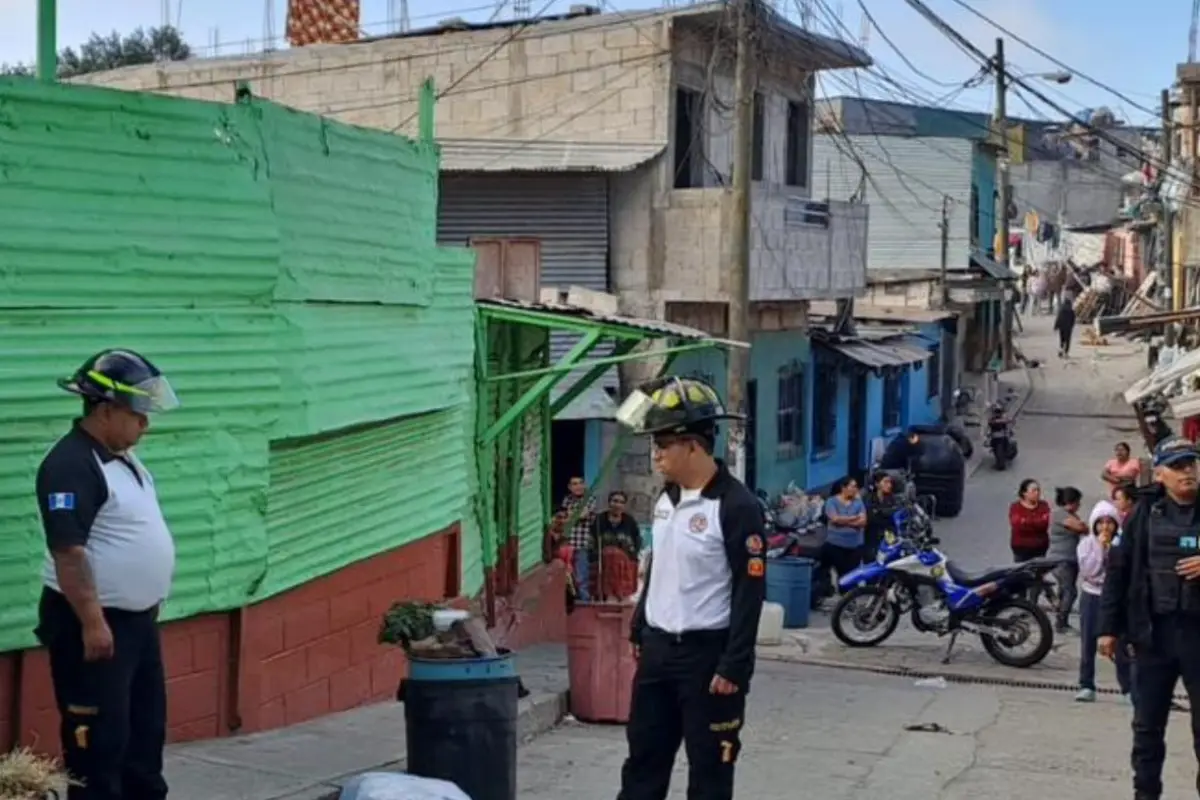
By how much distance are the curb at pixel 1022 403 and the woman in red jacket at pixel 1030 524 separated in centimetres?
1102

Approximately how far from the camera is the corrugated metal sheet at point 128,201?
21.7ft

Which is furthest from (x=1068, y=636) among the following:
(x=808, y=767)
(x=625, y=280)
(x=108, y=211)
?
(x=108, y=211)

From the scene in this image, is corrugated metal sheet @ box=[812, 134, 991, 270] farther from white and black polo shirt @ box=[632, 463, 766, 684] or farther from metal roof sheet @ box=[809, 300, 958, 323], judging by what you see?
white and black polo shirt @ box=[632, 463, 766, 684]

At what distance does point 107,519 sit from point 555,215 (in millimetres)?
14623

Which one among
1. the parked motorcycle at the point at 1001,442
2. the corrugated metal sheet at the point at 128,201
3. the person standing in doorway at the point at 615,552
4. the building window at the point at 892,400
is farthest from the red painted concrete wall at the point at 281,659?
the building window at the point at 892,400

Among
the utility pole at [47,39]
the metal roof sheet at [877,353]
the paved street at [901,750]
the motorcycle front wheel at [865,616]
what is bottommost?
the motorcycle front wheel at [865,616]

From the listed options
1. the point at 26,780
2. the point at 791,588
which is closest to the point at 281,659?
the point at 26,780

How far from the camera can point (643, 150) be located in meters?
19.4

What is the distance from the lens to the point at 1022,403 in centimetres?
3619

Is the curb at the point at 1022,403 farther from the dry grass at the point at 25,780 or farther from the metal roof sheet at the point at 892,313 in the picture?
the dry grass at the point at 25,780

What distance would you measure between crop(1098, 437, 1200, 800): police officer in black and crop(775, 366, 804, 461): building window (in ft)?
53.3

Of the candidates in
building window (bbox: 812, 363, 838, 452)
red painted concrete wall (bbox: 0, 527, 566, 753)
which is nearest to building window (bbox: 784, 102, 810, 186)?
building window (bbox: 812, 363, 838, 452)

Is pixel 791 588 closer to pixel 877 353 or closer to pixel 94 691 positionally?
pixel 877 353

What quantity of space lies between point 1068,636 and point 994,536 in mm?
7198
